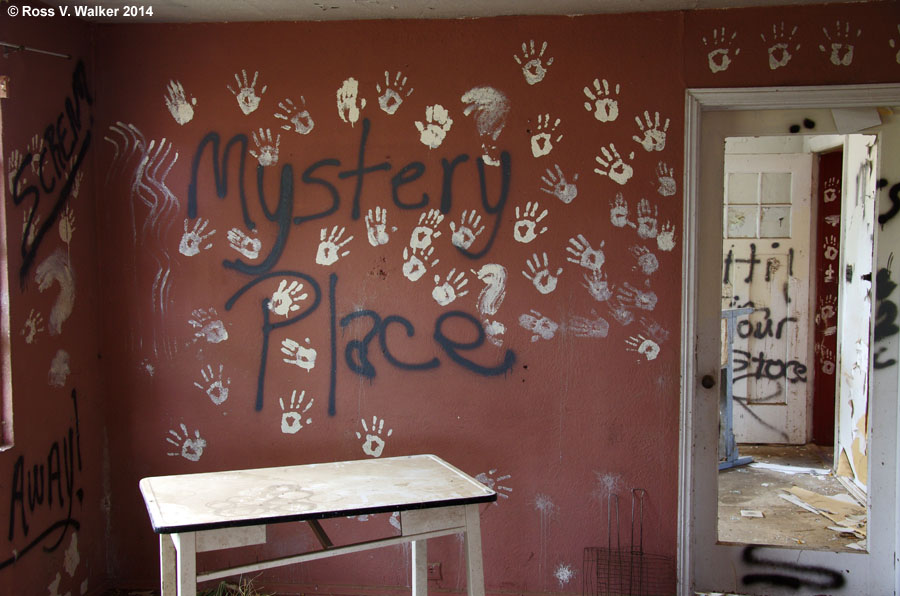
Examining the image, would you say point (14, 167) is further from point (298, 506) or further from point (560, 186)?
point (560, 186)

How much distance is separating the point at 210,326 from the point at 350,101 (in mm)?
1158

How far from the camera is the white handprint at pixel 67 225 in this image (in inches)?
114

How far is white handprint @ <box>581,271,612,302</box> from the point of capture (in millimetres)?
3020

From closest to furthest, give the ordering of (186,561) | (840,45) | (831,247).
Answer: (186,561) < (840,45) < (831,247)

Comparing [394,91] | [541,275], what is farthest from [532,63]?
[541,275]

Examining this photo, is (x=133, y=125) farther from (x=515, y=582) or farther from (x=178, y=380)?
(x=515, y=582)

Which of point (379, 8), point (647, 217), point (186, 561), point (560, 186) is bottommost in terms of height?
point (186, 561)

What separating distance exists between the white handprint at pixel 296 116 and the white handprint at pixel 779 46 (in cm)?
192

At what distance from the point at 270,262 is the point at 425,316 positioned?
2.36 feet

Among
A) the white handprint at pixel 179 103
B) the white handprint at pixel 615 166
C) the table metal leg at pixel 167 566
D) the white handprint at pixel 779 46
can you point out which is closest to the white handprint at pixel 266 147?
the white handprint at pixel 179 103

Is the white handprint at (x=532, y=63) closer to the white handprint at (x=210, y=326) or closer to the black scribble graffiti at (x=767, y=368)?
the white handprint at (x=210, y=326)

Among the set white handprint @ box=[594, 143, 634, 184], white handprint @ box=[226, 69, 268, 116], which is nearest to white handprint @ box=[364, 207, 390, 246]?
white handprint @ box=[226, 69, 268, 116]

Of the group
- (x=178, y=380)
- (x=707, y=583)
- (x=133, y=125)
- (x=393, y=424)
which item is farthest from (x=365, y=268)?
(x=707, y=583)

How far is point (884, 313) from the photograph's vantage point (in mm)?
2994
